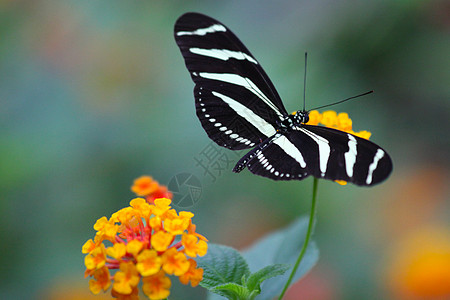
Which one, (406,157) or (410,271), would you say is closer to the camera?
(410,271)

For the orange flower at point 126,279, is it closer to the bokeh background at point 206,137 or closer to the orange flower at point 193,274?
the orange flower at point 193,274

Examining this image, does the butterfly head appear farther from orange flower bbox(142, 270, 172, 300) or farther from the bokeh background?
the bokeh background

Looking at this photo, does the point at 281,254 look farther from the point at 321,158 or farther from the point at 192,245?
the point at 192,245

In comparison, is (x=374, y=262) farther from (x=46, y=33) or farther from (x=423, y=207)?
(x=46, y=33)

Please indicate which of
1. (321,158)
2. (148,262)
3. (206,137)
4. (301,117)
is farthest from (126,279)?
(206,137)

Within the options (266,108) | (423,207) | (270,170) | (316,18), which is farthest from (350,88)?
(270,170)

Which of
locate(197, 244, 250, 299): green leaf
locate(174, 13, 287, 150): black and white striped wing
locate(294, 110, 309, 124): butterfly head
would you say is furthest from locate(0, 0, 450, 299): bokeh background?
locate(197, 244, 250, 299): green leaf
